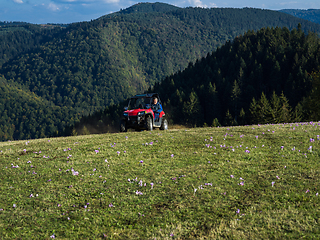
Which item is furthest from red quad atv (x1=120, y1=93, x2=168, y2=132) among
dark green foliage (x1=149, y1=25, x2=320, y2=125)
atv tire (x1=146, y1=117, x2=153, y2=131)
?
dark green foliage (x1=149, y1=25, x2=320, y2=125)

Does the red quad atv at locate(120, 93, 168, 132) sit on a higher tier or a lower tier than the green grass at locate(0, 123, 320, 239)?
higher

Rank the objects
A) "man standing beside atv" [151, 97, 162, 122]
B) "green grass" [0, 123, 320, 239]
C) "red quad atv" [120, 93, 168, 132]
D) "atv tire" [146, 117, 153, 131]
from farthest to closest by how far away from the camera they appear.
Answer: "man standing beside atv" [151, 97, 162, 122] < "atv tire" [146, 117, 153, 131] < "red quad atv" [120, 93, 168, 132] < "green grass" [0, 123, 320, 239]

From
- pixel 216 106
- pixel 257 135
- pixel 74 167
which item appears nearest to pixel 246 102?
pixel 216 106

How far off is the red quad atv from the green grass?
623 cm

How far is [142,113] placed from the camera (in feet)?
65.7

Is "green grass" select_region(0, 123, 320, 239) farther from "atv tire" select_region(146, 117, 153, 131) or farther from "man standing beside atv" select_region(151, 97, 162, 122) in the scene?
"man standing beside atv" select_region(151, 97, 162, 122)

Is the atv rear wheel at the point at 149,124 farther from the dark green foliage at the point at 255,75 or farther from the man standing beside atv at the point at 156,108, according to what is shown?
the dark green foliage at the point at 255,75

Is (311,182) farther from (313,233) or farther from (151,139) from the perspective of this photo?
(151,139)

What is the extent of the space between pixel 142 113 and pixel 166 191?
1148cm

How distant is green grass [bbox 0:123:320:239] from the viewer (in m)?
6.97

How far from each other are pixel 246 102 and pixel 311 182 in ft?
387

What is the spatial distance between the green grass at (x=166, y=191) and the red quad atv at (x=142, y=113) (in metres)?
6.23

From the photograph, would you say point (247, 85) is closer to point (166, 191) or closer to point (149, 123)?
point (149, 123)

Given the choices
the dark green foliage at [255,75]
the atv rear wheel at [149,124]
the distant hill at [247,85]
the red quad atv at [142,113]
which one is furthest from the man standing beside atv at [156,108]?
the dark green foliage at [255,75]
